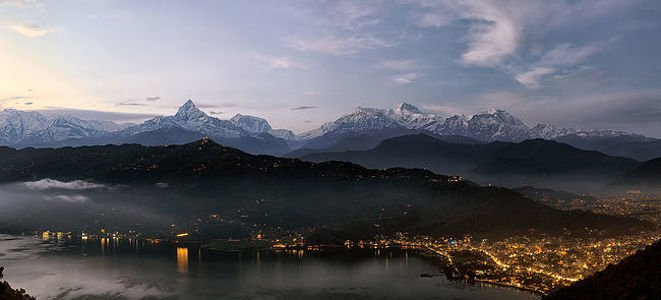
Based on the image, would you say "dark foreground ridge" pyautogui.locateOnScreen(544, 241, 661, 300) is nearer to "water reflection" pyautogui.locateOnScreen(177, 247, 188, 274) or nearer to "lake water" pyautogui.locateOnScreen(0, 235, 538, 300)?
"lake water" pyautogui.locateOnScreen(0, 235, 538, 300)

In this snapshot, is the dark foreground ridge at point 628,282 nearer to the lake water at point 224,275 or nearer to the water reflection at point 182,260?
the lake water at point 224,275

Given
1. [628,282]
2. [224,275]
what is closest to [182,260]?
[224,275]

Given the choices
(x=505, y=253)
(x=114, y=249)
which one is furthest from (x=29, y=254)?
(x=505, y=253)

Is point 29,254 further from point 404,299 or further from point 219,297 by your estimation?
point 404,299

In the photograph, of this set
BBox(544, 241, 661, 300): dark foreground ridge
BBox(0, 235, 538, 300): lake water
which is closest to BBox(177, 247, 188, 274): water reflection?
BBox(0, 235, 538, 300): lake water

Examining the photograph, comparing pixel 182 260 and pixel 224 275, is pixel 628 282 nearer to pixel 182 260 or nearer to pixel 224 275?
pixel 224 275

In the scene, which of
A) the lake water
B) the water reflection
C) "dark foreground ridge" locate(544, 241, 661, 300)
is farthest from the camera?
the water reflection
